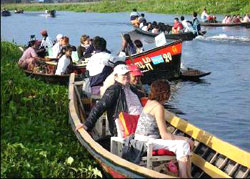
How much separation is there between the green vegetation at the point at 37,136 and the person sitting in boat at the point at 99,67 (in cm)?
74

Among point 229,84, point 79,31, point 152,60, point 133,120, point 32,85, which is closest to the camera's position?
point 133,120

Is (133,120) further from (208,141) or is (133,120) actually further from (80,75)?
(80,75)

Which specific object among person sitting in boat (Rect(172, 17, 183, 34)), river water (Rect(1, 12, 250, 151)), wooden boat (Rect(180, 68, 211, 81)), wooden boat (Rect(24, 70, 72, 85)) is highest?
wooden boat (Rect(24, 70, 72, 85))

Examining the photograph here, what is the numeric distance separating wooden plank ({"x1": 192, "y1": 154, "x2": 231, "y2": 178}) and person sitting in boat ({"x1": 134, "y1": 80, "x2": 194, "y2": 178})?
0.39 m

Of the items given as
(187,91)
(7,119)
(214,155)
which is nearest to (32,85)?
(7,119)

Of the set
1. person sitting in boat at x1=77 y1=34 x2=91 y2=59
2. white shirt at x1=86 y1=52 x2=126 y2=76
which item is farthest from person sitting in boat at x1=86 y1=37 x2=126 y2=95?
person sitting in boat at x1=77 y1=34 x2=91 y2=59

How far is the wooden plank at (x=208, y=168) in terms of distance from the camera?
734 cm

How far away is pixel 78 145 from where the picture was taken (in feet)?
30.5

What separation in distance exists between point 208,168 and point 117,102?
6.10 feet

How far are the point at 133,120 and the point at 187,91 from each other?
10.3m

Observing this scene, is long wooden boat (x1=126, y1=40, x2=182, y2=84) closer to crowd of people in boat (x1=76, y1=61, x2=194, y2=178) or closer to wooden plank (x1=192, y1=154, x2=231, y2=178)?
crowd of people in boat (x1=76, y1=61, x2=194, y2=178)

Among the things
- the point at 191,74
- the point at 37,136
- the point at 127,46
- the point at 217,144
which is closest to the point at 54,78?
the point at 127,46

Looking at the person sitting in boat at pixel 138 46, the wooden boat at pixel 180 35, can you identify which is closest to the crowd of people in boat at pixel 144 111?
the person sitting in boat at pixel 138 46

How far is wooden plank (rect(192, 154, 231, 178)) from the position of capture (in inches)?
289
